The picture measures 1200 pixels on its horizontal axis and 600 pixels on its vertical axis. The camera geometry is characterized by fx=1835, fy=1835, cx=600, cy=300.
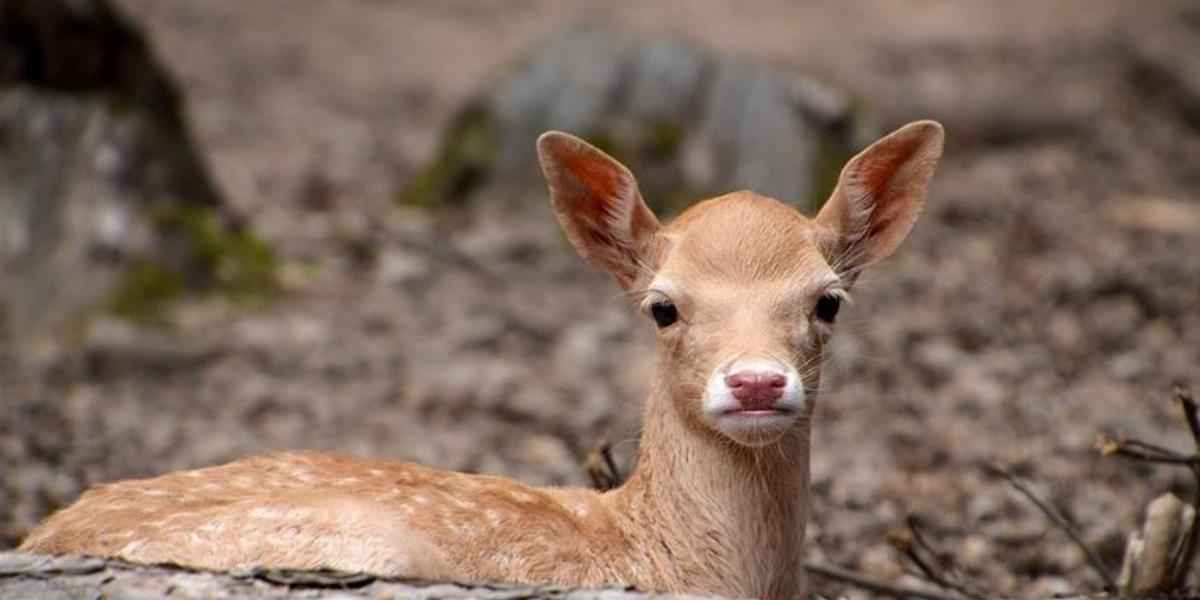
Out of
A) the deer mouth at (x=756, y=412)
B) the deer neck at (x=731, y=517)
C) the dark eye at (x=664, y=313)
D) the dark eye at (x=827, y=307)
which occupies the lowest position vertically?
the deer neck at (x=731, y=517)

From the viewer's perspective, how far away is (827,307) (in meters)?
4.95

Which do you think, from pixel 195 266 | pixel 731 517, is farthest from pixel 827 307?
pixel 195 266

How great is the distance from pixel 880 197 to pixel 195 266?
19.6 ft

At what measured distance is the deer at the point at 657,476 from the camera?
444 cm

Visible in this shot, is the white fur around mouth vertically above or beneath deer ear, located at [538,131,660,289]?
beneath

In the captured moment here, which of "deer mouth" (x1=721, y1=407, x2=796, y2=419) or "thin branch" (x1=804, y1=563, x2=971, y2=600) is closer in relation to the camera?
"deer mouth" (x1=721, y1=407, x2=796, y2=419)

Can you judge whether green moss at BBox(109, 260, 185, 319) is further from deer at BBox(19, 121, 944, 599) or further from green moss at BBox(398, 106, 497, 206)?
deer at BBox(19, 121, 944, 599)

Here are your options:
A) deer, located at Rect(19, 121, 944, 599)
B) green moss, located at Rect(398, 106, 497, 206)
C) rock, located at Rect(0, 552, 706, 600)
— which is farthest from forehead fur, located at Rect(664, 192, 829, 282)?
green moss, located at Rect(398, 106, 497, 206)

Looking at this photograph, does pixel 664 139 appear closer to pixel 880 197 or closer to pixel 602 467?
pixel 602 467

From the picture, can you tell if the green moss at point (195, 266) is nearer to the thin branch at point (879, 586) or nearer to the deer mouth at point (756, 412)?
the thin branch at point (879, 586)

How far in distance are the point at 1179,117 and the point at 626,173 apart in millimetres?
11587

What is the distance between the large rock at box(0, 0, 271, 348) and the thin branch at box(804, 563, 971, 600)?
5.17 m

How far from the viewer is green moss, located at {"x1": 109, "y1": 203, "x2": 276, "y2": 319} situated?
9.94 metres

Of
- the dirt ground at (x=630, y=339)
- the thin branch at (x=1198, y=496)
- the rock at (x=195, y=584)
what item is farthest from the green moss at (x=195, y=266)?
the thin branch at (x=1198, y=496)
